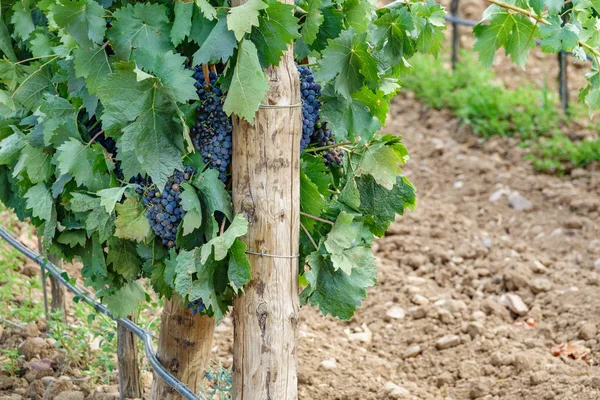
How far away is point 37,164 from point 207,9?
0.85 m

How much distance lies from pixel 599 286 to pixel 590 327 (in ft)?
1.76

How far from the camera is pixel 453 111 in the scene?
23.8 feet

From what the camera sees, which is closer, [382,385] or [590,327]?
[382,385]

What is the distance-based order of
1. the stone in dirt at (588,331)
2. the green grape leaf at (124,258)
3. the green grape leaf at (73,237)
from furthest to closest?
the stone in dirt at (588,331) < the green grape leaf at (73,237) < the green grape leaf at (124,258)

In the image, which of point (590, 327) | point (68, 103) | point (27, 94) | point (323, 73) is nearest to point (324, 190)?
point (323, 73)

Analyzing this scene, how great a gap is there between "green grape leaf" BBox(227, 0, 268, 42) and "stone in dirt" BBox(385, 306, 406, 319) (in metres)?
2.77

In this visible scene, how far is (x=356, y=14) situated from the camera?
2.48 metres

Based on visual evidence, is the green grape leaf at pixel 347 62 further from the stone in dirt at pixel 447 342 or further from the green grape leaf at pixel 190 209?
the stone in dirt at pixel 447 342

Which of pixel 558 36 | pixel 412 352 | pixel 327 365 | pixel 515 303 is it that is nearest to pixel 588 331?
pixel 515 303

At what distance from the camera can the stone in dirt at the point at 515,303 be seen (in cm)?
459

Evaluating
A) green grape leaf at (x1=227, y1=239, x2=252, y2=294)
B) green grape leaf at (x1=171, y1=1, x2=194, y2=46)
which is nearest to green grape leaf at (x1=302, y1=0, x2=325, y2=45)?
green grape leaf at (x1=171, y1=1, x2=194, y2=46)

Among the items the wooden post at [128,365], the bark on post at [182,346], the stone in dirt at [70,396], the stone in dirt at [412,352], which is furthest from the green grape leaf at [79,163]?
the stone in dirt at [412,352]

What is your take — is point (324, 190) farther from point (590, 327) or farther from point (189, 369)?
point (590, 327)

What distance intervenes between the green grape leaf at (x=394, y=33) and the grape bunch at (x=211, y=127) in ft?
1.69
